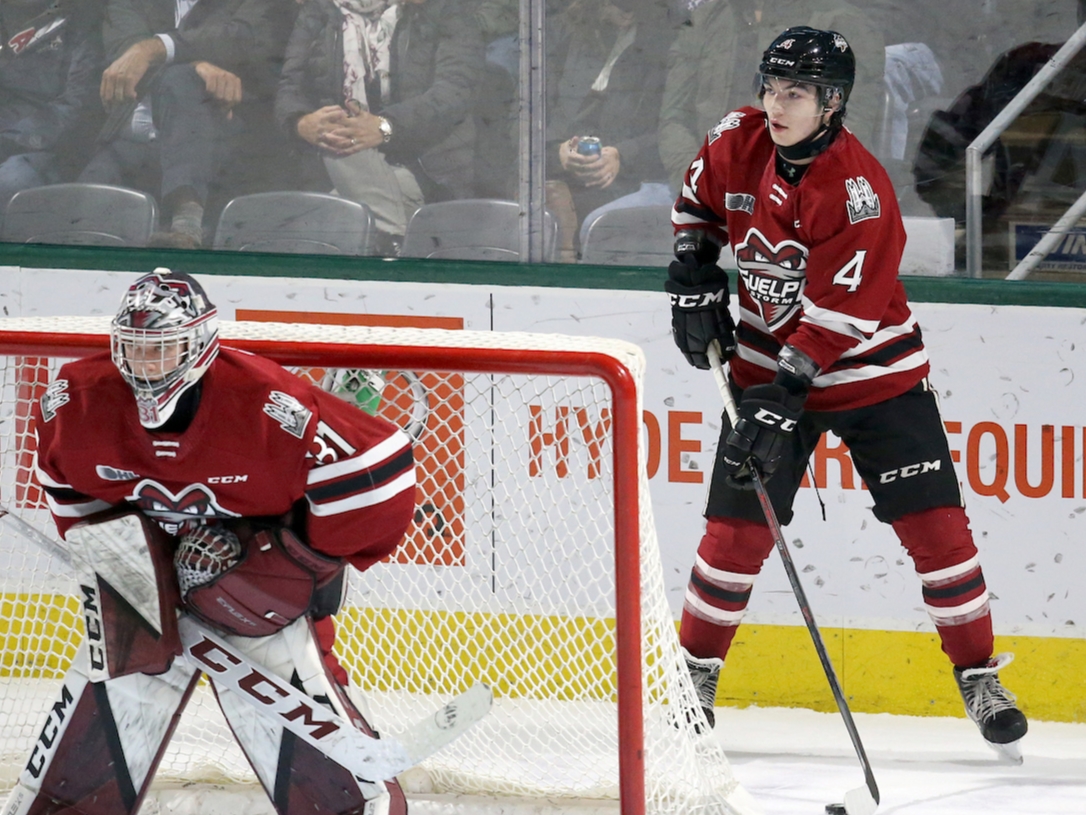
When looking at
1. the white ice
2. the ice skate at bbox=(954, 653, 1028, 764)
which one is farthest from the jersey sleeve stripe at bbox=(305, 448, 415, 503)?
the ice skate at bbox=(954, 653, 1028, 764)

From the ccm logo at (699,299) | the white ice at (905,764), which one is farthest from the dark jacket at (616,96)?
the white ice at (905,764)

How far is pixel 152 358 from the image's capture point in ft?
6.22

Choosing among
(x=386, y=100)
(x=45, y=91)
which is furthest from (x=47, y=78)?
(x=386, y=100)

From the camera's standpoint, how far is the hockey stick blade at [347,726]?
2.04m

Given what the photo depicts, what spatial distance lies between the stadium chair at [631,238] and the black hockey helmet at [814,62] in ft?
2.96

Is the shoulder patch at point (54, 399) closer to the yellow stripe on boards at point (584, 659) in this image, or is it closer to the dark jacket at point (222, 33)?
the yellow stripe on boards at point (584, 659)

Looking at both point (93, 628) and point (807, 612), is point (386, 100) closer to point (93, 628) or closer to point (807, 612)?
point (807, 612)

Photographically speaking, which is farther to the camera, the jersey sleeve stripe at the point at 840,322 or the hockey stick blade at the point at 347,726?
the jersey sleeve stripe at the point at 840,322

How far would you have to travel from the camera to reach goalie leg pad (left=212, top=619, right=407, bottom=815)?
2.08 meters

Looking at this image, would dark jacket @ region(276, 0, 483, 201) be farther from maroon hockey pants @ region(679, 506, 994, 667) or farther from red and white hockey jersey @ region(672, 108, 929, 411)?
maroon hockey pants @ region(679, 506, 994, 667)

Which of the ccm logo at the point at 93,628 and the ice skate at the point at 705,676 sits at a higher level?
the ccm logo at the point at 93,628

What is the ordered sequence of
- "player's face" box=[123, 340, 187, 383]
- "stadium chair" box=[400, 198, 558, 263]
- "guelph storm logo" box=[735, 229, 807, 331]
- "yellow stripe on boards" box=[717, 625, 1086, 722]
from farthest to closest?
"stadium chair" box=[400, 198, 558, 263] < "yellow stripe on boards" box=[717, 625, 1086, 722] < "guelph storm logo" box=[735, 229, 807, 331] < "player's face" box=[123, 340, 187, 383]

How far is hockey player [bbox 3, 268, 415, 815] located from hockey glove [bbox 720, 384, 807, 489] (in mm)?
679

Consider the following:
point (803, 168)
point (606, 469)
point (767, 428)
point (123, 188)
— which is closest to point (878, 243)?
point (803, 168)
